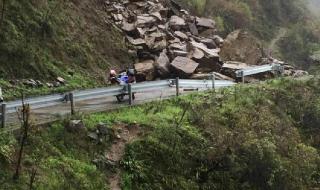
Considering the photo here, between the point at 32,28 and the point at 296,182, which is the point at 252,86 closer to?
the point at 296,182

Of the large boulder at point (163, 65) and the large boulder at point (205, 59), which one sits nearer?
the large boulder at point (163, 65)

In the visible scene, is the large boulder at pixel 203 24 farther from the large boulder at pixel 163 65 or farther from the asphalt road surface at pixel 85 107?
the asphalt road surface at pixel 85 107

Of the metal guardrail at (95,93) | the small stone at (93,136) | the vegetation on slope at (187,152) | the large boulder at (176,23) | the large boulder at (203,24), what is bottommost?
the vegetation on slope at (187,152)

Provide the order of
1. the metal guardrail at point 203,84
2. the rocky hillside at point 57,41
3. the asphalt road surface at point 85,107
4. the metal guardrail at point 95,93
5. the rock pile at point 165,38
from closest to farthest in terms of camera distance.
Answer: the metal guardrail at point 95,93 < the asphalt road surface at point 85,107 < the metal guardrail at point 203,84 < the rocky hillside at point 57,41 < the rock pile at point 165,38

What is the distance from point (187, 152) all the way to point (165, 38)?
1260 cm

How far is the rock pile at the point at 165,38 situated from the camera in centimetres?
2348

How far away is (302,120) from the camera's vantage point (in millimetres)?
19781

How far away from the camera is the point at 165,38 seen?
86.0 ft

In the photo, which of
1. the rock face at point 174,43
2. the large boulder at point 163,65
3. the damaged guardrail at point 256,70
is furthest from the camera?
the rock face at point 174,43

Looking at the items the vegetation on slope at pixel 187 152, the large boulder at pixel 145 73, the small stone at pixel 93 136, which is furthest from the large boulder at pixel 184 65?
the small stone at pixel 93 136

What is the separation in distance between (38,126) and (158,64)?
1101cm

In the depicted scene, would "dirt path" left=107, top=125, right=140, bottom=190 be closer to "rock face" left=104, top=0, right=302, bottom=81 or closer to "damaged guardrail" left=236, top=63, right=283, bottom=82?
"rock face" left=104, top=0, right=302, bottom=81

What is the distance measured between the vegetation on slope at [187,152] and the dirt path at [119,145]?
16cm

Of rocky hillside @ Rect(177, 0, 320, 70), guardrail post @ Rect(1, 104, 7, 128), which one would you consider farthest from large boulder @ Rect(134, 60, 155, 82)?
rocky hillside @ Rect(177, 0, 320, 70)
